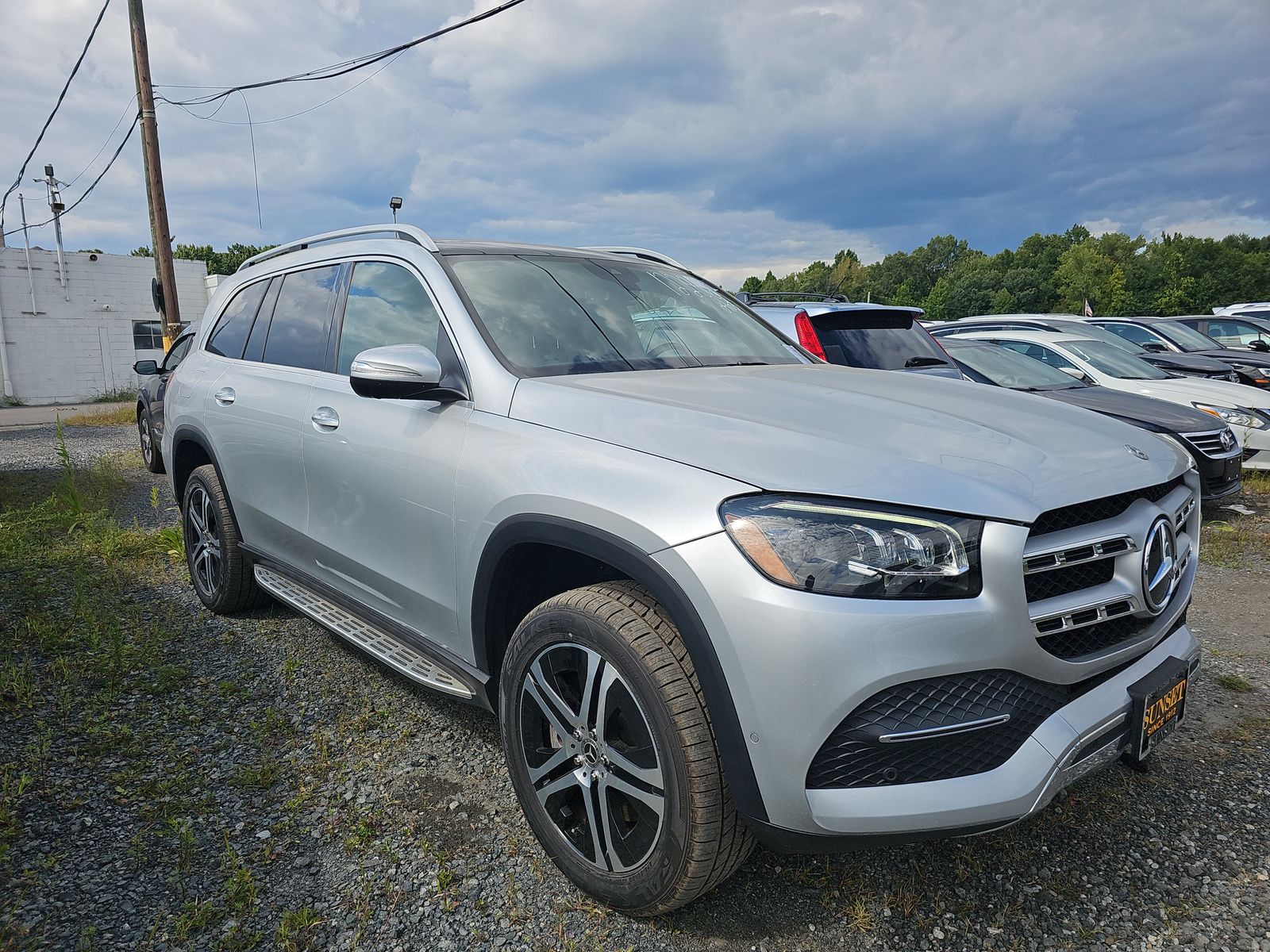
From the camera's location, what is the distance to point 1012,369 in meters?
7.45

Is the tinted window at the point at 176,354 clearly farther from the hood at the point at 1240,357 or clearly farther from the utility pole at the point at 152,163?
the hood at the point at 1240,357

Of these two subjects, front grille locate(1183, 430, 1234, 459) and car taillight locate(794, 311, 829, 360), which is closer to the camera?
car taillight locate(794, 311, 829, 360)

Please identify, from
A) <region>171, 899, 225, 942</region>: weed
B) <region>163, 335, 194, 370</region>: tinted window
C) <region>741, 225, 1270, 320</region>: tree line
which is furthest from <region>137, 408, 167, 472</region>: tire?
<region>741, 225, 1270, 320</region>: tree line

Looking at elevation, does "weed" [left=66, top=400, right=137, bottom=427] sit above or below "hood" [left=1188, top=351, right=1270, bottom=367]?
below

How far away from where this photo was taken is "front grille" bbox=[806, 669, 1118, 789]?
1.64 m

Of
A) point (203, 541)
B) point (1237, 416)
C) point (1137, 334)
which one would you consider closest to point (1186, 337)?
point (1137, 334)

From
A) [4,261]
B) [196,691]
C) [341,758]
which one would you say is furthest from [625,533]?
[4,261]

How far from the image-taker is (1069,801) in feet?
8.36

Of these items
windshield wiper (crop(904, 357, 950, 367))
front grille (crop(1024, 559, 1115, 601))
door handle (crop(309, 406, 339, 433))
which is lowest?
front grille (crop(1024, 559, 1115, 601))

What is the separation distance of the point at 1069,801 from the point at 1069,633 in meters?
1.06

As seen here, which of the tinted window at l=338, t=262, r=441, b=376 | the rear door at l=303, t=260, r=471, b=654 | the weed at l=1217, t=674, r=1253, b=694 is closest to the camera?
the rear door at l=303, t=260, r=471, b=654

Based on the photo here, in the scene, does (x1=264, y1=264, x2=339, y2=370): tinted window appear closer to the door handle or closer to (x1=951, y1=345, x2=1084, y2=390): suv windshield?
the door handle

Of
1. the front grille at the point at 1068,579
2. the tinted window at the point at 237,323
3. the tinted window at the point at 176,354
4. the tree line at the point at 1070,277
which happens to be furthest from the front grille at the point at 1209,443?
the tree line at the point at 1070,277

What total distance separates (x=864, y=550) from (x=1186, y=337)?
14562 millimetres
